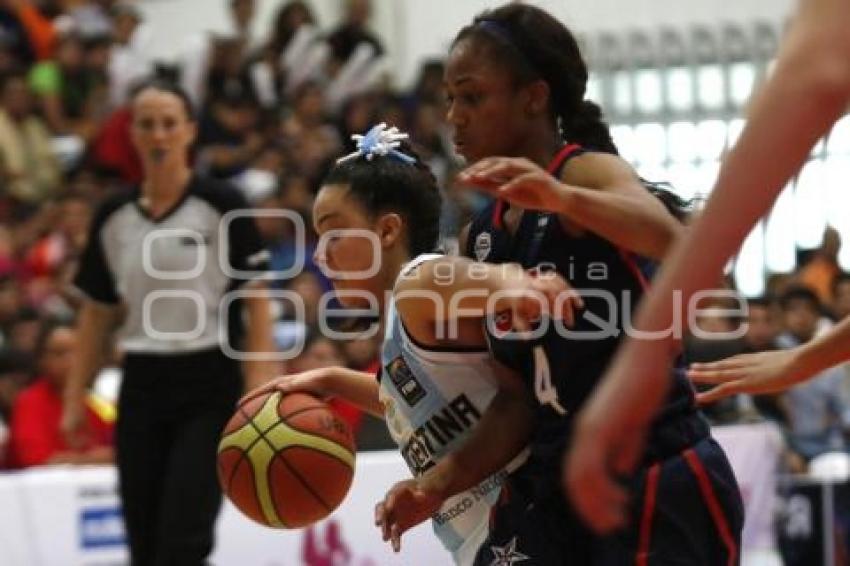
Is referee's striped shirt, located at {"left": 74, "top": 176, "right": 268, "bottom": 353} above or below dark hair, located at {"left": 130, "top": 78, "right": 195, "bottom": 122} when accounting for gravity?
below

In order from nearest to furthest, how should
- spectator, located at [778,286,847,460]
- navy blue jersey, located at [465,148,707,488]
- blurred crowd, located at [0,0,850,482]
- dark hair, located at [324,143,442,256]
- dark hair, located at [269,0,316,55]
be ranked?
navy blue jersey, located at [465,148,707,488] → dark hair, located at [324,143,442,256] → spectator, located at [778,286,847,460] → blurred crowd, located at [0,0,850,482] → dark hair, located at [269,0,316,55]

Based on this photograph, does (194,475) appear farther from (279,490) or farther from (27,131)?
(27,131)

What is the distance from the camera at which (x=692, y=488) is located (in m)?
3.34

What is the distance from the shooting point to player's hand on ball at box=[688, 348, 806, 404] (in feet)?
11.1

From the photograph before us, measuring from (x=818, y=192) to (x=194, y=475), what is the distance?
7.23 m

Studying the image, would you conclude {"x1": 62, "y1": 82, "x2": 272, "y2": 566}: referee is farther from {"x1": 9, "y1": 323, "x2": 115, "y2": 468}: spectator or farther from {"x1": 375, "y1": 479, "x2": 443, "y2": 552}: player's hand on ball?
{"x1": 375, "y1": 479, "x2": 443, "y2": 552}: player's hand on ball

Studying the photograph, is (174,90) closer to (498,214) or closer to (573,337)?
(498,214)

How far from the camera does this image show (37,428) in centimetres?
838

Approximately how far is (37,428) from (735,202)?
7.07 metres

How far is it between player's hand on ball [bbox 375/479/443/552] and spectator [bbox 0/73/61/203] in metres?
8.57

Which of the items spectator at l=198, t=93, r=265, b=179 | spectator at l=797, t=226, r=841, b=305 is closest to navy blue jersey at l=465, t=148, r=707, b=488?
spectator at l=797, t=226, r=841, b=305

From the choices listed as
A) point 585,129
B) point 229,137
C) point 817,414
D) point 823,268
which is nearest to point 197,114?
point 229,137

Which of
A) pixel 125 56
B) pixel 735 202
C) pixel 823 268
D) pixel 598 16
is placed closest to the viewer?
pixel 735 202

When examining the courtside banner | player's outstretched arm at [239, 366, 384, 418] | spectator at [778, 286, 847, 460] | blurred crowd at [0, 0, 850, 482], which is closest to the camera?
player's outstretched arm at [239, 366, 384, 418]
